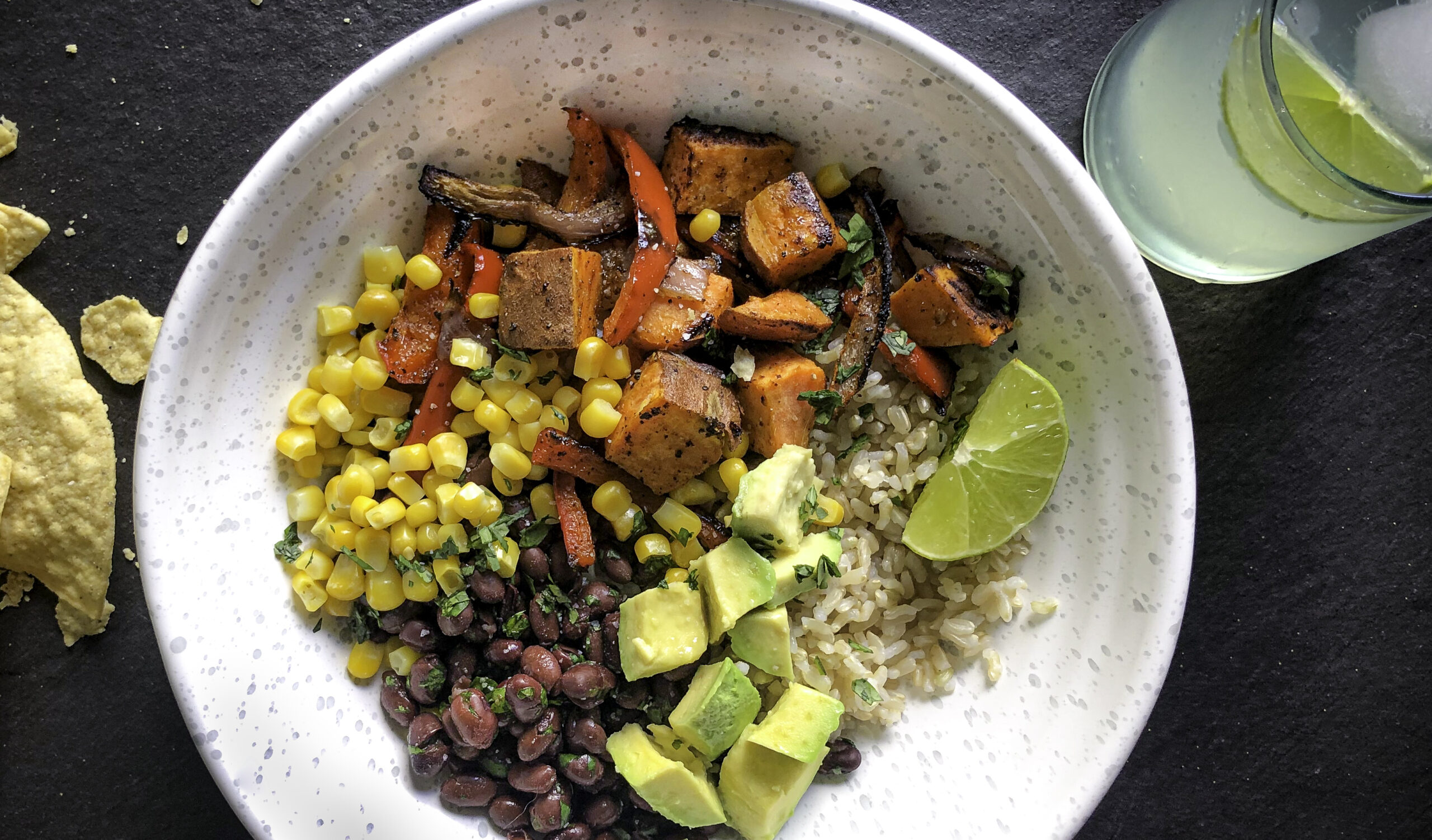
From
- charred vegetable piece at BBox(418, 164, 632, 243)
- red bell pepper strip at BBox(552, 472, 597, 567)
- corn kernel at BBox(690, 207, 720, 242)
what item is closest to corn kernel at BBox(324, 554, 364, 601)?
red bell pepper strip at BBox(552, 472, 597, 567)

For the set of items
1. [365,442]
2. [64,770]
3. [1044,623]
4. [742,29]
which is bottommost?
[64,770]

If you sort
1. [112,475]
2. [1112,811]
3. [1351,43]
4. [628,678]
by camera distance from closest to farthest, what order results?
[628,678], [1351,43], [112,475], [1112,811]

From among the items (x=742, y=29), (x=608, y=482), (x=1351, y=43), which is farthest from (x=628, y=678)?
(x=1351, y=43)

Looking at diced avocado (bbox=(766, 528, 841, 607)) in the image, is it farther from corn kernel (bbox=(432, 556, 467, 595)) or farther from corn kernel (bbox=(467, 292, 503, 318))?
corn kernel (bbox=(467, 292, 503, 318))

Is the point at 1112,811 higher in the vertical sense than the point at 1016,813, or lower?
lower

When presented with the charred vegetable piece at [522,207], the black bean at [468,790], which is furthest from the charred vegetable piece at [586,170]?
the black bean at [468,790]

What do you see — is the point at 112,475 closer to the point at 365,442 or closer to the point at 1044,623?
the point at 365,442

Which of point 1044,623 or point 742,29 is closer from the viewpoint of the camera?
point 742,29
